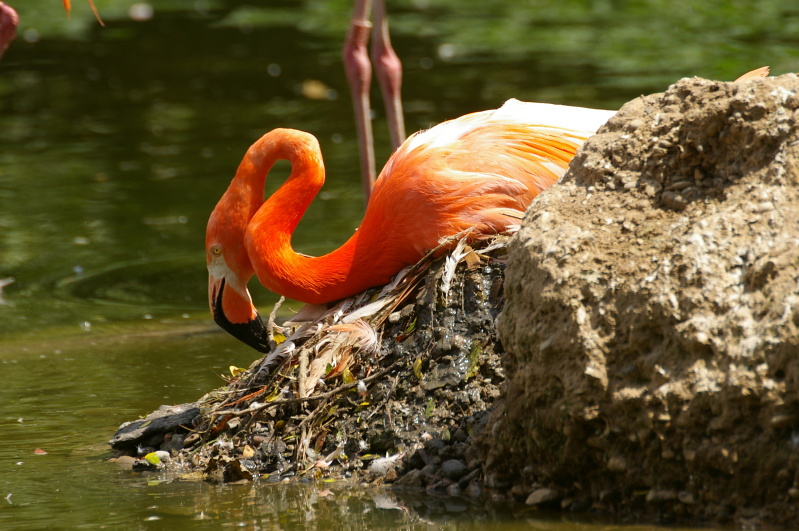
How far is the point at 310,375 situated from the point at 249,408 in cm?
25

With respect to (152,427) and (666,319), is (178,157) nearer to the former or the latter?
(152,427)

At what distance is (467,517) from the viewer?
334 centimetres

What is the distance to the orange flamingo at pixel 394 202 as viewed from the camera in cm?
431

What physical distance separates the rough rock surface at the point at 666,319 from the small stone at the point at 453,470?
128 millimetres

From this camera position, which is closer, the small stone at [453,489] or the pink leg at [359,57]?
the small stone at [453,489]

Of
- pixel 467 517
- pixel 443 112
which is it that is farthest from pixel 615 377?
pixel 443 112

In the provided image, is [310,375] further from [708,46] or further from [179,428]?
[708,46]

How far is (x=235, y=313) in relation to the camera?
15.8 ft

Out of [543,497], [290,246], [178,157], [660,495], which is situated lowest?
[178,157]

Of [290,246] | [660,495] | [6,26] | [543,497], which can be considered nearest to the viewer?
[660,495]

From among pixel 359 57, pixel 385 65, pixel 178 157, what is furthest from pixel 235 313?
pixel 178 157

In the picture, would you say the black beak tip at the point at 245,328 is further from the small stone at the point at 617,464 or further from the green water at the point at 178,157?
the small stone at the point at 617,464

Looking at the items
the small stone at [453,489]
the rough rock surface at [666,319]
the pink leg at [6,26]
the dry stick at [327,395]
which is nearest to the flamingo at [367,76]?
the pink leg at [6,26]

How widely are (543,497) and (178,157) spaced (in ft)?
24.2
